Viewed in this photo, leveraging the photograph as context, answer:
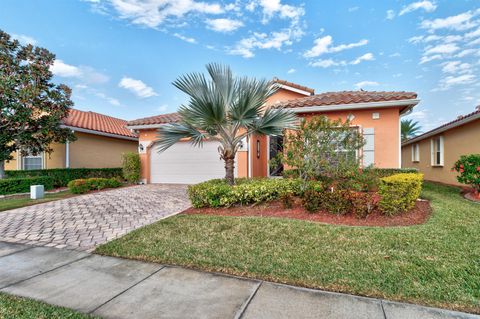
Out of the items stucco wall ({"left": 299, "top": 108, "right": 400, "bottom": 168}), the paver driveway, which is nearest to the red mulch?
the paver driveway

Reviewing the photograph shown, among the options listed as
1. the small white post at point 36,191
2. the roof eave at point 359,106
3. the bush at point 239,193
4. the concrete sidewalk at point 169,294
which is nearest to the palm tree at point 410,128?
the roof eave at point 359,106

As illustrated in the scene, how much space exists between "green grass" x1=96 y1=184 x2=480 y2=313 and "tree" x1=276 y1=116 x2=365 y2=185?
190 centimetres

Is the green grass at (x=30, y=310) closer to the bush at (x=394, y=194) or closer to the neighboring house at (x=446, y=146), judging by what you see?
the bush at (x=394, y=194)

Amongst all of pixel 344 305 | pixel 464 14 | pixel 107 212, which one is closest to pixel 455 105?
pixel 464 14

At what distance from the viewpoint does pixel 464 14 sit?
8984mm

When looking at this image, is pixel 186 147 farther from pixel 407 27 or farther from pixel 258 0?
pixel 407 27

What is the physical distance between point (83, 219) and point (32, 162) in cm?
1085

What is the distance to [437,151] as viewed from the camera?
13.0 metres

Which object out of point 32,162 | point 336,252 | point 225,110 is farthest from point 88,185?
point 336,252

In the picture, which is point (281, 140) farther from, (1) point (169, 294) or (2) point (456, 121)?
(1) point (169, 294)

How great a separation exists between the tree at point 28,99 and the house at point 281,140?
3536mm

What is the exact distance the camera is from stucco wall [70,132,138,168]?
1369 centimetres

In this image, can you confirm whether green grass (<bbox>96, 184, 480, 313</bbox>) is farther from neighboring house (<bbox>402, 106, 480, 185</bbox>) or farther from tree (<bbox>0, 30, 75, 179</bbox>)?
tree (<bbox>0, 30, 75, 179</bbox>)

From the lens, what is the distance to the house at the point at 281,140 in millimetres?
9102
